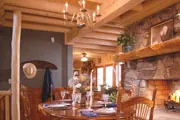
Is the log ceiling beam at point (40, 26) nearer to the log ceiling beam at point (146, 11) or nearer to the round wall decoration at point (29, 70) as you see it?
the round wall decoration at point (29, 70)

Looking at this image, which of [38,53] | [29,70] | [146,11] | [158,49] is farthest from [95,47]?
[158,49]

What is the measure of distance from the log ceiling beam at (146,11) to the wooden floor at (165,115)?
2.06m

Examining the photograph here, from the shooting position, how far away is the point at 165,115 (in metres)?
3.51

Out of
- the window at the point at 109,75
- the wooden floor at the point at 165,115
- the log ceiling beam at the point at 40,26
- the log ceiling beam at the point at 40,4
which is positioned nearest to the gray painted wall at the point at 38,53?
the log ceiling beam at the point at 40,26

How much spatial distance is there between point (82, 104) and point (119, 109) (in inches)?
46.8

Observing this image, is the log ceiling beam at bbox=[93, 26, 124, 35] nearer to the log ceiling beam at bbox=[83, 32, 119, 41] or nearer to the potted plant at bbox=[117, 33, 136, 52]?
the log ceiling beam at bbox=[83, 32, 119, 41]

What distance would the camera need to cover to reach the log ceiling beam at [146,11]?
3.34 metres

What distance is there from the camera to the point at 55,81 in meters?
5.11

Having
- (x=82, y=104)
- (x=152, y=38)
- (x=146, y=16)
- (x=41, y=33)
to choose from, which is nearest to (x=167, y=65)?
(x=152, y=38)

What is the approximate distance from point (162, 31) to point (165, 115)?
1615 mm

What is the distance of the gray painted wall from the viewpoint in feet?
15.0

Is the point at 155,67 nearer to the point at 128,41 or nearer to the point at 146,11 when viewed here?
the point at 128,41

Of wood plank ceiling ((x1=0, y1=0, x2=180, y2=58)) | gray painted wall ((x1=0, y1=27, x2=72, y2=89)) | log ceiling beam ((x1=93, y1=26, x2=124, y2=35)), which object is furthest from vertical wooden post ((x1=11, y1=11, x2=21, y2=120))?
log ceiling beam ((x1=93, y1=26, x2=124, y2=35))

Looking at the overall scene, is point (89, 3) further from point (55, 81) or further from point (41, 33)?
point (55, 81)
